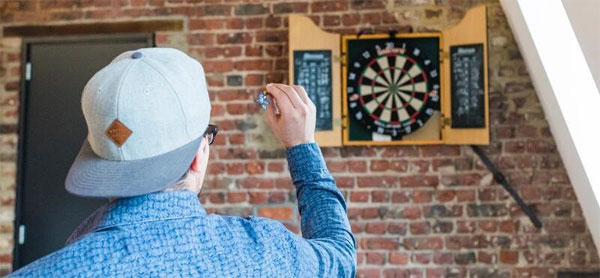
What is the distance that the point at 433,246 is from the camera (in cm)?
359

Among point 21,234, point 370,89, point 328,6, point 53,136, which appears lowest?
point 21,234

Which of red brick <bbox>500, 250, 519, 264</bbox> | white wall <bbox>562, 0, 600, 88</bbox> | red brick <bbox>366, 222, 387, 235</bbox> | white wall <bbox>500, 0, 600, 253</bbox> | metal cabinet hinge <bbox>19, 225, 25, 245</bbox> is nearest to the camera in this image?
white wall <bbox>562, 0, 600, 88</bbox>

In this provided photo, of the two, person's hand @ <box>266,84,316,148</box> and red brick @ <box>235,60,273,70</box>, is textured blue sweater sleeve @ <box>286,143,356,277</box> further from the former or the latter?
red brick @ <box>235,60,273,70</box>

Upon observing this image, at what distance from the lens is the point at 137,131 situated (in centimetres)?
94

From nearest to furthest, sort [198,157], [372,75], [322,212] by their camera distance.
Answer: [198,157] < [322,212] < [372,75]

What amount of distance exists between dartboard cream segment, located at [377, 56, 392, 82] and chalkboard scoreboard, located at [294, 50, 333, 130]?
0.93 ft

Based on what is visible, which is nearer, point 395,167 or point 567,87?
point 567,87

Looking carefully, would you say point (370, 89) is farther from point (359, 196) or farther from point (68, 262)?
point (68, 262)

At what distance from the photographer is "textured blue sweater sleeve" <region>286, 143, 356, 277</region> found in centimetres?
109

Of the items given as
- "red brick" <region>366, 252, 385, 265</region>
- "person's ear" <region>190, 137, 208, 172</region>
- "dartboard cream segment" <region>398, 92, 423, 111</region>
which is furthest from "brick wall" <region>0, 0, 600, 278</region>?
"person's ear" <region>190, 137, 208, 172</region>

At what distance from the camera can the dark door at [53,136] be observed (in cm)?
384

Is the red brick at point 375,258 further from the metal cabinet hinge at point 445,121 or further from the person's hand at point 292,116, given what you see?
the person's hand at point 292,116

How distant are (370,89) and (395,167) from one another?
458mm

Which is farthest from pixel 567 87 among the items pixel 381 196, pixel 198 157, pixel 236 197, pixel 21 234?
pixel 21 234
